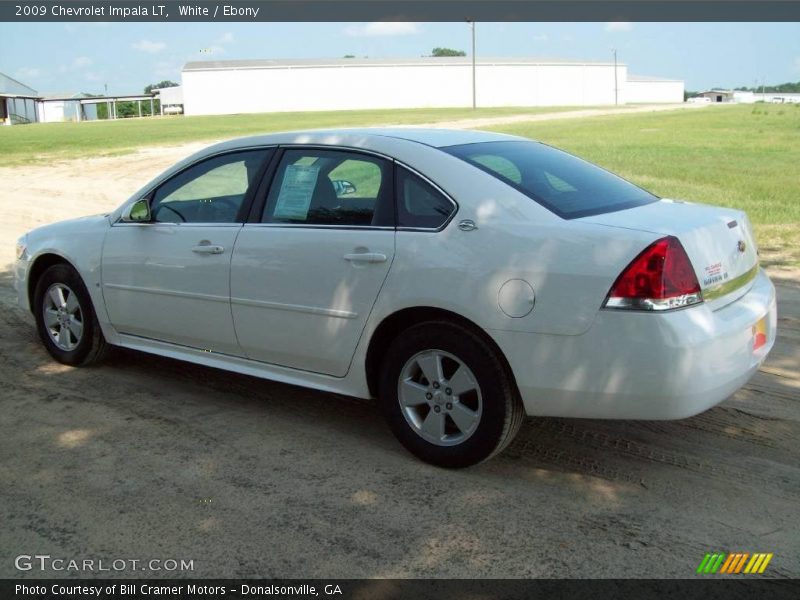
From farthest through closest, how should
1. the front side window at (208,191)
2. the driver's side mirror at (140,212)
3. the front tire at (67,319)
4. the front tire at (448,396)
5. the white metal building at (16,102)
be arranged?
the white metal building at (16,102) < the front tire at (67,319) < the driver's side mirror at (140,212) < the front side window at (208,191) < the front tire at (448,396)

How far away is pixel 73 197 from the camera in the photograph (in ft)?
55.4

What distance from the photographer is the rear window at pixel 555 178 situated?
404 cm

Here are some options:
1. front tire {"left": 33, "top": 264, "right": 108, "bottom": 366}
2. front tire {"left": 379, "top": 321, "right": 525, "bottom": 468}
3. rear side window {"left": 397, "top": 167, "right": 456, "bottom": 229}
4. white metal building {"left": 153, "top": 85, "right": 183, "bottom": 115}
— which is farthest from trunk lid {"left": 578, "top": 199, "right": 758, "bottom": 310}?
white metal building {"left": 153, "top": 85, "right": 183, "bottom": 115}

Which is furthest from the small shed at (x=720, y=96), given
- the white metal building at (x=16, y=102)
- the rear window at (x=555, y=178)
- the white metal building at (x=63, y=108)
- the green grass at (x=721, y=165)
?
the rear window at (x=555, y=178)

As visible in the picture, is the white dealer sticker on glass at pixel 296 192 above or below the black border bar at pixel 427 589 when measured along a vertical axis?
above

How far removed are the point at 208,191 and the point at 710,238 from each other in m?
2.95

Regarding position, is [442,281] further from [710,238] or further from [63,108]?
[63,108]

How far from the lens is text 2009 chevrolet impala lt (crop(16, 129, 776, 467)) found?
355cm

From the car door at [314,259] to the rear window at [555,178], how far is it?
54cm

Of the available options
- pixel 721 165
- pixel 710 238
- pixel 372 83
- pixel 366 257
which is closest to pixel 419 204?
pixel 366 257

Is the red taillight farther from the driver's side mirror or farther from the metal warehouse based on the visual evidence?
the metal warehouse

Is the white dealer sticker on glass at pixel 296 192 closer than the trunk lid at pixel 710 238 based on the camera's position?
No

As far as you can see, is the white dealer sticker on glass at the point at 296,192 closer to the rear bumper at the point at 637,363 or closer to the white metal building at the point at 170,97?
the rear bumper at the point at 637,363

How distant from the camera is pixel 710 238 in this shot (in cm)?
378
